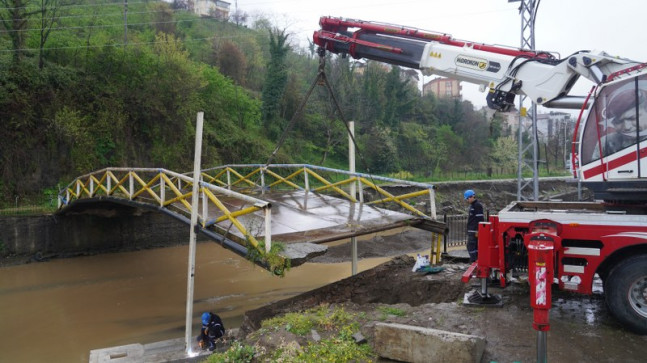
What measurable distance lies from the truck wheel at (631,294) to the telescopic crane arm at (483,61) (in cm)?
242

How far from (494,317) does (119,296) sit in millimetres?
10321

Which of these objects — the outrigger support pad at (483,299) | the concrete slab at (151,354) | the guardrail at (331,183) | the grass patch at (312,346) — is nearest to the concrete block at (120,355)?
the concrete slab at (151,354)

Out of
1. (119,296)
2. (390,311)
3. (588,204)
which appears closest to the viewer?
(390,311)

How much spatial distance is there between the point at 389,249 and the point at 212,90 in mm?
16393

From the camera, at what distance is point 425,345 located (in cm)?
453

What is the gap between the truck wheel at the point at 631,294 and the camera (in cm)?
502

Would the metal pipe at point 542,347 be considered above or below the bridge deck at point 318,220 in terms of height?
below

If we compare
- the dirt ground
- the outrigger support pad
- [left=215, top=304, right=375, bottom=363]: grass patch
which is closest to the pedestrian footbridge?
[left=215, top=304, right=375, bottom=363]: grass patch

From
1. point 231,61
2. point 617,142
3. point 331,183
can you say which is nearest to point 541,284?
point 617,142

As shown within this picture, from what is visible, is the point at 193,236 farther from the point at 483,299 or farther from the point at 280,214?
the point at 483,299

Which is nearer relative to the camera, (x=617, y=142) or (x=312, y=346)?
(x=312, y=346)

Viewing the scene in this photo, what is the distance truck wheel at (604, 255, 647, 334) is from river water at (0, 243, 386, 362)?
7.33 metres

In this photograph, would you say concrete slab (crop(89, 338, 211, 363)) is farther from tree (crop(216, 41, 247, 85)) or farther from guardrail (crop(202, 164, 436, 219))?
tree (crop(216, 41, 247, 85))

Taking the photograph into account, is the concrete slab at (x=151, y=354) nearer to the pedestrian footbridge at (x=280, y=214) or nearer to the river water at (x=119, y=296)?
the river water at (x=119, y=296)
